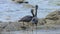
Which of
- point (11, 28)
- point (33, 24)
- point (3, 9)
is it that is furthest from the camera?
point (3, 9)

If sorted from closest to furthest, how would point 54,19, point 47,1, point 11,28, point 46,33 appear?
point 46,33 < point 11,28 < point 54,19 < point 47,1

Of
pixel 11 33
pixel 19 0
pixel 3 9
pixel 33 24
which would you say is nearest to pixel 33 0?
pixel 19 0

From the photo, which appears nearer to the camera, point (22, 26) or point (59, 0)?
point (22, 26)

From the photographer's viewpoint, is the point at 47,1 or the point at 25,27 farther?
the point at 47,1

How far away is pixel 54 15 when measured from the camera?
811cm

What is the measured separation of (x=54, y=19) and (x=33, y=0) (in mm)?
8955

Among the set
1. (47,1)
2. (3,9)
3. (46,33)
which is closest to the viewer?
(46,33)

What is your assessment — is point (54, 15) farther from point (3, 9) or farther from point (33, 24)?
point (3, 9)

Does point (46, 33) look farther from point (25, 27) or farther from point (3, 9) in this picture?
point (3, 9)

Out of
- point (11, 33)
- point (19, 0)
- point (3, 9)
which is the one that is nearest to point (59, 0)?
point (19, 0)

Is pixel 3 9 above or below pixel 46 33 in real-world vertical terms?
below

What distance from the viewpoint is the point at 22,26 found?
648 cm

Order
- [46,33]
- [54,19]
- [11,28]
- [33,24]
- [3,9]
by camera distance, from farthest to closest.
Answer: [3,9] < [54,19] < [33,24] < [11,28] < [46,33]

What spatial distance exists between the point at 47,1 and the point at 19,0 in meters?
1.87
